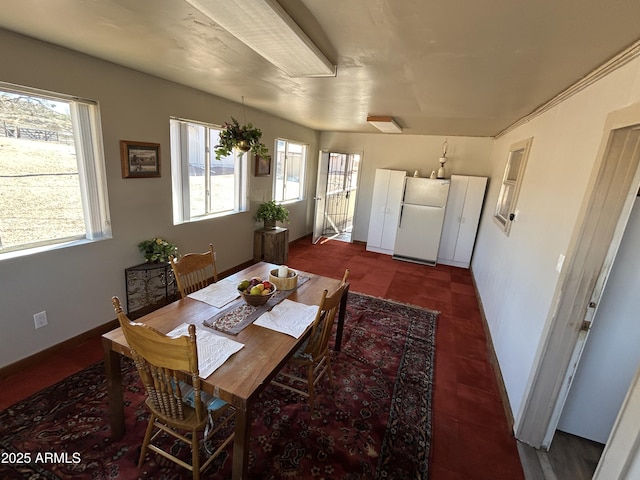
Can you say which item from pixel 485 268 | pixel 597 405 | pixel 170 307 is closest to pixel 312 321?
pixel 170 307

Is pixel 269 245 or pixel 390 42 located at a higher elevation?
pixel 390 42

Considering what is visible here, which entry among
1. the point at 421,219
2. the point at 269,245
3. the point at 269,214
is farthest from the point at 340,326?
the point at 421,219

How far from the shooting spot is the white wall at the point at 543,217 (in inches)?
64.2

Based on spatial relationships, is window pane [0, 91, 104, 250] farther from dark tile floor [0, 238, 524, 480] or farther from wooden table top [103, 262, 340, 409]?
wooden table top [103, 262, 340, 409]

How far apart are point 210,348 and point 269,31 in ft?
5.33

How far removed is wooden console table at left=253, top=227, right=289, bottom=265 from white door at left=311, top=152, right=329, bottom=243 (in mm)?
1571

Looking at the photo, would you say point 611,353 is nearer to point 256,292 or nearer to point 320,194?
point 256,292

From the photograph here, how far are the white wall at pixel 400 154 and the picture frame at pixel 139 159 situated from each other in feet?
13.7

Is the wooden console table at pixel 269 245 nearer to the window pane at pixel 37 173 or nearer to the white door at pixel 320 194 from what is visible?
the white door at pixel 320 194

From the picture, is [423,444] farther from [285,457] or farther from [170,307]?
[170,307]

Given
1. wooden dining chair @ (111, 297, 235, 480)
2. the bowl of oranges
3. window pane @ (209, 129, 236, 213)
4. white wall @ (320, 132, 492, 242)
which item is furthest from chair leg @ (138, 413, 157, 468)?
white wall @ (320, 132, 492, 242)

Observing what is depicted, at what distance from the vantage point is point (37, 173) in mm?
2150

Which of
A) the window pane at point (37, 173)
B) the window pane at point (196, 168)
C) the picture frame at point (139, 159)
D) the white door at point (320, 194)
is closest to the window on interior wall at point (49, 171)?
the window pane at point (37, 173)

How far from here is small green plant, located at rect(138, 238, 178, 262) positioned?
2.89 meters
